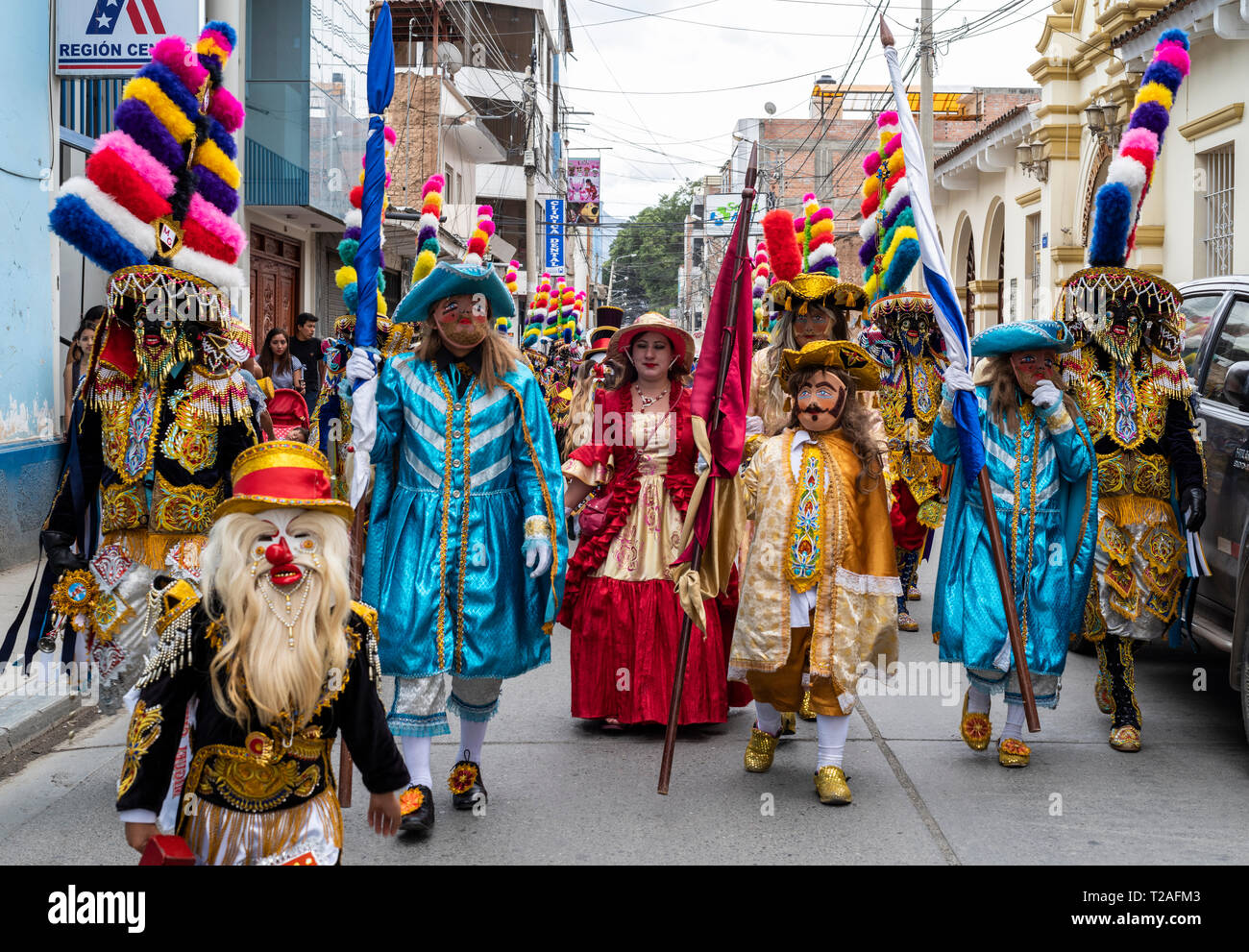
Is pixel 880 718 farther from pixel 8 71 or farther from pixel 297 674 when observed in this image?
pixel 8 71

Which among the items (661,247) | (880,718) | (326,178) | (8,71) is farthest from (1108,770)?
(661,247)

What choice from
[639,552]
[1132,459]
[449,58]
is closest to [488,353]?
[639,552]

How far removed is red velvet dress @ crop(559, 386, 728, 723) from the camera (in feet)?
19.4

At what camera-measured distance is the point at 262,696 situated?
2857 millimetres

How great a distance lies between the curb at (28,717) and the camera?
226 inches

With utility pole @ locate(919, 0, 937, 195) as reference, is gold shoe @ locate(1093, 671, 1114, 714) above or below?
below

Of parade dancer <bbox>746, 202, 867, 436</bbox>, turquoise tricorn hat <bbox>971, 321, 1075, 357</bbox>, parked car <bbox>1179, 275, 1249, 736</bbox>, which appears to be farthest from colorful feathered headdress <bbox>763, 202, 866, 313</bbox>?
parked car <bbox>1179, 275, 1249, 736</bbox>

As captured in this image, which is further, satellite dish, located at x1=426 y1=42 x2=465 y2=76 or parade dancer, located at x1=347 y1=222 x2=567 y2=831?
A: satellite dish, located at x1=426 y1=42 x2=465 y2=76

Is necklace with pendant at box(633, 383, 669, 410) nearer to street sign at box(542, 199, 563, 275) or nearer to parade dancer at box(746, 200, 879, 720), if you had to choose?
parade dancer at box(746, 200, 879, 720)

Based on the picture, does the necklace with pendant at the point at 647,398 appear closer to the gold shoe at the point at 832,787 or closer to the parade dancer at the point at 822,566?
the parade dancer at the point at 822,566

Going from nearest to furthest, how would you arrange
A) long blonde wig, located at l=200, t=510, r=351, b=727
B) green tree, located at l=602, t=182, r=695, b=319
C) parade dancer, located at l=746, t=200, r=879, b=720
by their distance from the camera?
long blonde wig, located at l=200, t=510, r=351, b=727
parade dancer, located at l=746, t=200, r=879, b=720
green tree, located at l=602, t=182, r=695, b=319

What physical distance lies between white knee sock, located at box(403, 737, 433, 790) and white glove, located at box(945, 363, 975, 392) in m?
2.51

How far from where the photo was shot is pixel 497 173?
50938 mm

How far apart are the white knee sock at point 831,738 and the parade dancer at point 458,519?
1.16m
